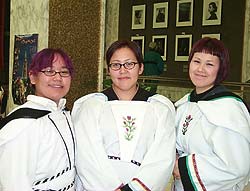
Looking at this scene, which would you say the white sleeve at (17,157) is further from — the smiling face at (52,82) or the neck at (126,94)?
the neck at (126,94)

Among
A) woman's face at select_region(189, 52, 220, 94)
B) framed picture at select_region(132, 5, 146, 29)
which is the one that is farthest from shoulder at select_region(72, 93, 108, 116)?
framed picture at select_region(132, 5, 146, 29)

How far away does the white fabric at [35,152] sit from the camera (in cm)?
180

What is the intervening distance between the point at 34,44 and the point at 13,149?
47.0 inches

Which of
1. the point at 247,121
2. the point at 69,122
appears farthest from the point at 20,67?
the point at 247,121

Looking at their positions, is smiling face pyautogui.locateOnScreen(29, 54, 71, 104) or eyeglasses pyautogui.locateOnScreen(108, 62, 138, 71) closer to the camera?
smiling face pyautogui.locateOnScreen(29, 54, 71, 104)

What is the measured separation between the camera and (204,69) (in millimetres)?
2115

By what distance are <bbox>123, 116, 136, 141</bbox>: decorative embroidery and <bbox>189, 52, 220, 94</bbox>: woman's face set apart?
411mm

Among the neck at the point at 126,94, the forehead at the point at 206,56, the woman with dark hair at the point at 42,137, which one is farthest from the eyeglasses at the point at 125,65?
the forehead at the point at 206,56

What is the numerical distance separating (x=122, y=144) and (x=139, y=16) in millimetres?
2325

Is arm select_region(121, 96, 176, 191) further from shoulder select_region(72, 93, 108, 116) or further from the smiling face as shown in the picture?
the smiling face

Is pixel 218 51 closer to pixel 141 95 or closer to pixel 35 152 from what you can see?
pixel 141 95

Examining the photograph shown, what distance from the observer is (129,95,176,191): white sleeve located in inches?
78.5

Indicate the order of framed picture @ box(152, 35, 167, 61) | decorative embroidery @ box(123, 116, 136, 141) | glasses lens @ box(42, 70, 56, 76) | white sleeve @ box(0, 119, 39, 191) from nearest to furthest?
white sleeve @ box(0, 119, 39, 191) → glasses lens @ box(42, 70, 56, 76) → decorative embroidery @ box(123, 116, 136, 141) → framed picture @ box(152, 35, 167, 61)

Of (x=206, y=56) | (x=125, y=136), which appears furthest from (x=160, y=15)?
(x=125, y=136)
